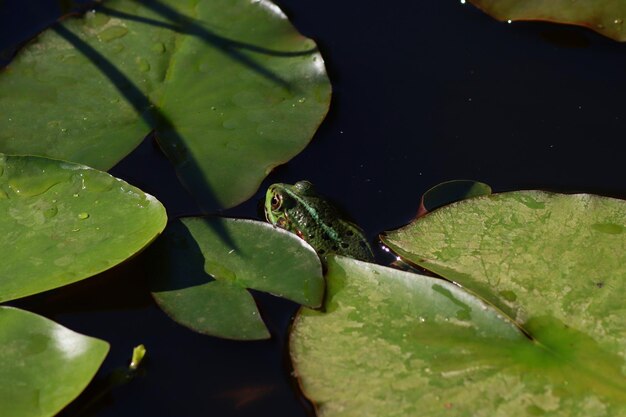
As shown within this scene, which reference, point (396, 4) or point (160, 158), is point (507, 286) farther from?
point (396, 4)

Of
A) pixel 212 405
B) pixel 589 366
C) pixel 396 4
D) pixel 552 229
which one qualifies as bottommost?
pixel 212 405

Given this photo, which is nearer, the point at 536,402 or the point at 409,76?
the point at 536,402

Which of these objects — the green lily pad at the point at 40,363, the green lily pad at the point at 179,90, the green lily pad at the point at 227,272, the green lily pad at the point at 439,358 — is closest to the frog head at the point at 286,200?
the green lily pad at the point at 179,90

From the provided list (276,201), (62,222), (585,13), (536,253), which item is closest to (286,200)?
(276,201)

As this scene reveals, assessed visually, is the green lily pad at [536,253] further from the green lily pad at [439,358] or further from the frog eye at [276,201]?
the frog eye at [276,201]

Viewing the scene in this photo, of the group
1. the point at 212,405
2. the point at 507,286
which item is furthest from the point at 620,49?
the point at 212,405

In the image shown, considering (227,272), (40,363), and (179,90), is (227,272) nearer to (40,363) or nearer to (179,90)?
(40,363)
